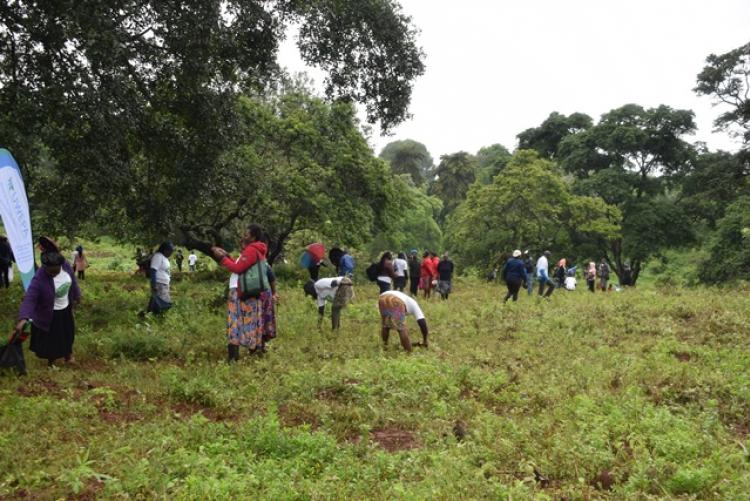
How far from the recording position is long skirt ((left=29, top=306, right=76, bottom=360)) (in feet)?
28.7

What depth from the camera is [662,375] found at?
820cm

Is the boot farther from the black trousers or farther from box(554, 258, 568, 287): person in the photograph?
box(554, 258, 568, 287): person

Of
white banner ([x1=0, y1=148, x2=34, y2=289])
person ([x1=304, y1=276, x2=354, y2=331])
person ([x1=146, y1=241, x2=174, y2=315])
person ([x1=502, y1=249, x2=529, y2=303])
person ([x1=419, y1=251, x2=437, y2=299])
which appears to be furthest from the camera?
person ([x1=419, y1=251, x2=437, y2=299])

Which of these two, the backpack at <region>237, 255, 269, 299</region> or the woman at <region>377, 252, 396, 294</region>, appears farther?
the woman at <region>377, 252, 396, 294</region>

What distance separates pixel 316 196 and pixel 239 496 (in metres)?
20.2

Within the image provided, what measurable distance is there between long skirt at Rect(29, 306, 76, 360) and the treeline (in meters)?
26.2

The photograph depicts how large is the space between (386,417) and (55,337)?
206 inches

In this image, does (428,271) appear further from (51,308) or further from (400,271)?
(51,308)

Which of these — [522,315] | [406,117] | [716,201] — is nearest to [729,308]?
[522,315]

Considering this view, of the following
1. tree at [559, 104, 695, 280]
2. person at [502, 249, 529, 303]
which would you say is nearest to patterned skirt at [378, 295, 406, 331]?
person at [502, 249, 529, 303]

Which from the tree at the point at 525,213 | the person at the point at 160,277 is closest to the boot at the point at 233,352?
the person at the point at 160,277

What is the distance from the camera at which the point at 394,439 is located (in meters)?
6.33

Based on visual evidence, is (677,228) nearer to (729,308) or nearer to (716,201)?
(716,201)

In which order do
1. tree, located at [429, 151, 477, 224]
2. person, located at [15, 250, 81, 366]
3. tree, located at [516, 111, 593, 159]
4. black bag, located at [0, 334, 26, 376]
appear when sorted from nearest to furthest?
1. black bag, located at [0, 334, 26, 376]
2. person, located at [15, 250, 81, 366]
3. tree, located at [516, 111, 593, 159]
4. tree, located at [429, 151, 477, 224]
